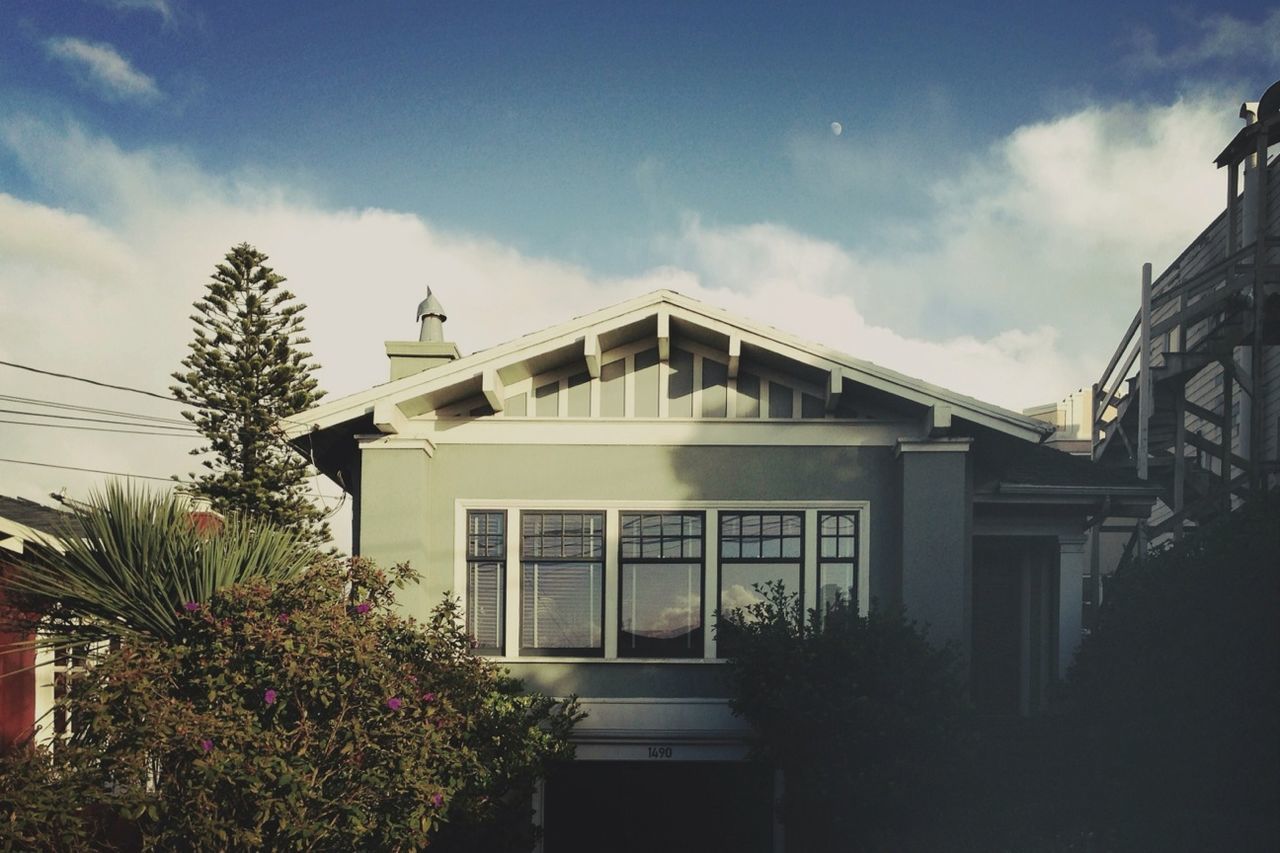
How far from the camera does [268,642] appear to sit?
30.6 feet

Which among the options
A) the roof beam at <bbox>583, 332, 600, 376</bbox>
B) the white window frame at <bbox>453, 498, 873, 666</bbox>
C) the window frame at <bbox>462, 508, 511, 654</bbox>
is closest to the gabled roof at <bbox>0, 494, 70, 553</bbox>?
the window frame at <bbox>462, 508, 511, 654</bbox>

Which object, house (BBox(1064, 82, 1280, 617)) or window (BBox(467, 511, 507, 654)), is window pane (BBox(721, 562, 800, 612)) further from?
house (BBox(1064, 82, 1280, 617))

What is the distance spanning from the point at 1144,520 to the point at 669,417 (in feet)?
28.2

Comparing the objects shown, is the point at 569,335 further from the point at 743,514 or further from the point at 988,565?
the point at 988,565

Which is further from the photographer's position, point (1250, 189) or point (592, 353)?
point (1250, 189)

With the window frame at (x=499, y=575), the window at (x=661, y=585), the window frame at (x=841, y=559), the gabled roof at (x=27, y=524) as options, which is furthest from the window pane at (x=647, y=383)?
the gabled roof at (x=27, y=524)

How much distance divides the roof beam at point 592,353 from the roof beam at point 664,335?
0.72 meters

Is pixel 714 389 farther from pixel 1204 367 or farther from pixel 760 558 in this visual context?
pixel 1204 367

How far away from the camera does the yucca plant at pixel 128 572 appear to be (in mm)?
10977

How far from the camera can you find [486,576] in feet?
43.7

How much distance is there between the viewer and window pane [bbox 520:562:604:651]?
522 inches

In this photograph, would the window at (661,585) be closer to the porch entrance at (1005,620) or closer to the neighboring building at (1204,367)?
the porch entrance at (1005,620)

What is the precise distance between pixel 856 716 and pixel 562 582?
3709 millimetres

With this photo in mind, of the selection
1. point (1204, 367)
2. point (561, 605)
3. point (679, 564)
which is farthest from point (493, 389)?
point (1204, 367)
